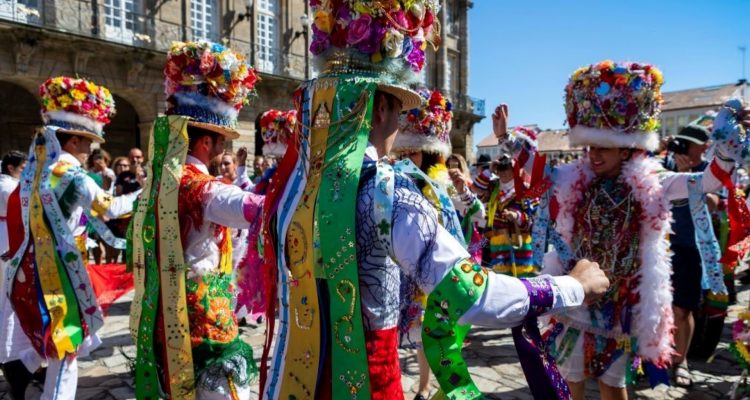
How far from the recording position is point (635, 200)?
305cm

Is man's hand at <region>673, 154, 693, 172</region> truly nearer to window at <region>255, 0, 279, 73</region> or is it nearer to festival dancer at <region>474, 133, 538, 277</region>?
festival dancer at <region>474, 133, 538, 277</region>

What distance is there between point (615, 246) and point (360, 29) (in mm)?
2178

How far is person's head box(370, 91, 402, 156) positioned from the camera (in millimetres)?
1769

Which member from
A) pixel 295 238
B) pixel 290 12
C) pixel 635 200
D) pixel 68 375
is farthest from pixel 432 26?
pixel 290 12

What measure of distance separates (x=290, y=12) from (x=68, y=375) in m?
18.2

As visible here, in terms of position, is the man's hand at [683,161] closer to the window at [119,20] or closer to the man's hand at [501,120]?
the man's hand at [501,120]

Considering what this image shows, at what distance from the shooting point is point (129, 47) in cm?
1409

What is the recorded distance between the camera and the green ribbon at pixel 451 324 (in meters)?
1.46

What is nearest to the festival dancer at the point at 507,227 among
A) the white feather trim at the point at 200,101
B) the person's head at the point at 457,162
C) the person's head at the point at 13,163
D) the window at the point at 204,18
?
the person's head at the point at 457,162

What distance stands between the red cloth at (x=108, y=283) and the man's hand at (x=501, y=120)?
3.13 metres

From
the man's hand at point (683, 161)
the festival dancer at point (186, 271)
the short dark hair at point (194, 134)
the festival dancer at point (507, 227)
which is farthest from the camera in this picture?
the festival dancer at point (507, 227)

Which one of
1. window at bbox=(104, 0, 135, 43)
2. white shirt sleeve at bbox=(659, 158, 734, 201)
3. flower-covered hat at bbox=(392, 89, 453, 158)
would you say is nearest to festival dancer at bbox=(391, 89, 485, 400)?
flower-covered hat at bbox=(392, 89, 453, 158)

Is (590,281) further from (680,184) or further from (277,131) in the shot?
(277,131)

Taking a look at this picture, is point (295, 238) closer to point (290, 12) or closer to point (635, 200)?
point (635, 200)
